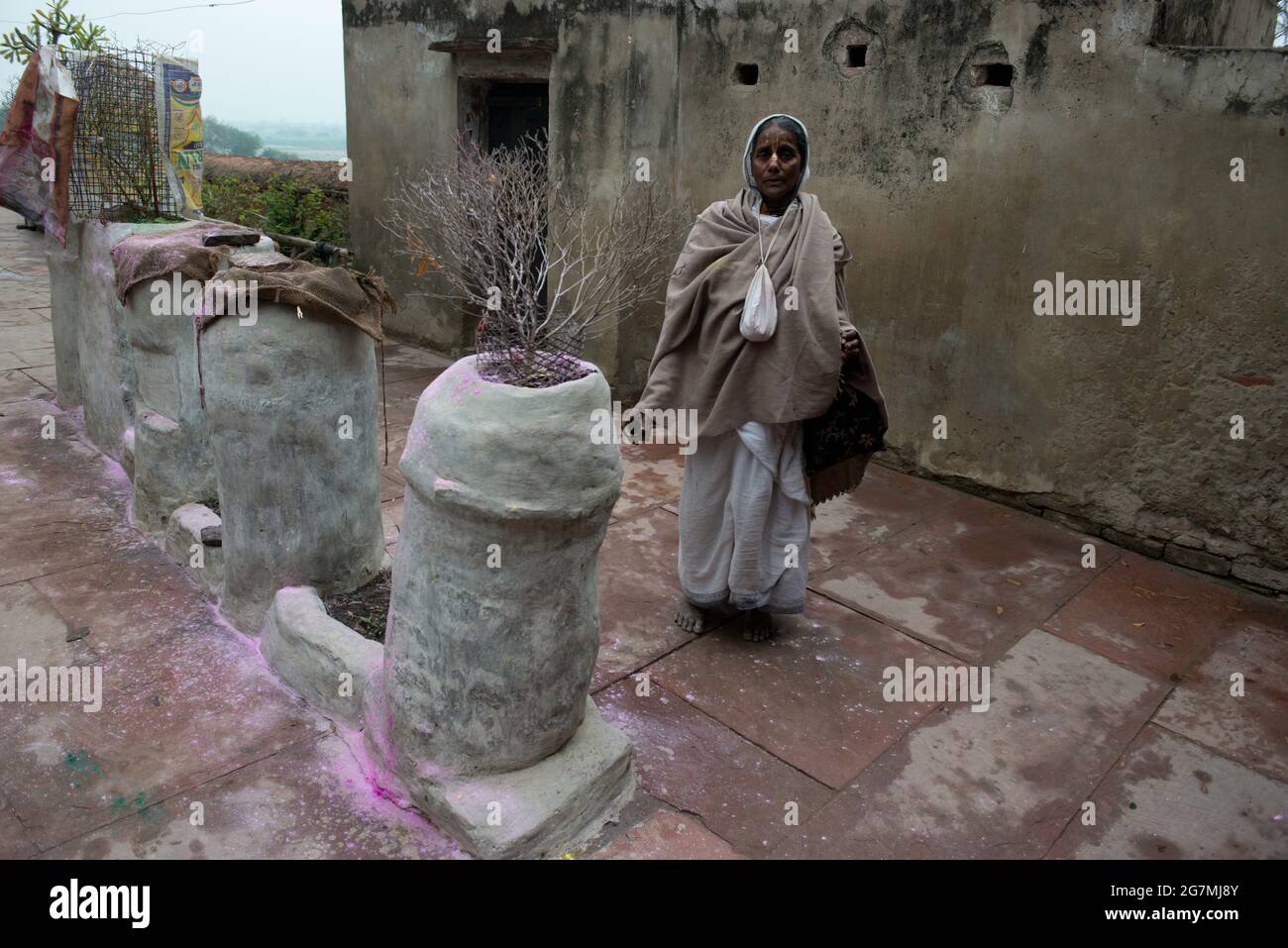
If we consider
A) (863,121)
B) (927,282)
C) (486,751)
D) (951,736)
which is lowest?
(951,736)

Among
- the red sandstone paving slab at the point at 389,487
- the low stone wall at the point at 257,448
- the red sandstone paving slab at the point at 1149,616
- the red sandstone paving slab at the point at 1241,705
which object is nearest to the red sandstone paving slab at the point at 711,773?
the low stone wall at the point at 257,448

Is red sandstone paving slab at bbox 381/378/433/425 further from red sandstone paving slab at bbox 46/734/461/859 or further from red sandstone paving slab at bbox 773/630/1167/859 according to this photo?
red sandstone paving slab at bbox 773/630/1167/859

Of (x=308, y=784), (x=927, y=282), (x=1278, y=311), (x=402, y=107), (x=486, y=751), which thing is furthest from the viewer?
(x=402, y=107)

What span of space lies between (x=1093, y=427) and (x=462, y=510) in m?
3.89

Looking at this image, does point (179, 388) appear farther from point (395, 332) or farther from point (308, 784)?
point (395, 332)

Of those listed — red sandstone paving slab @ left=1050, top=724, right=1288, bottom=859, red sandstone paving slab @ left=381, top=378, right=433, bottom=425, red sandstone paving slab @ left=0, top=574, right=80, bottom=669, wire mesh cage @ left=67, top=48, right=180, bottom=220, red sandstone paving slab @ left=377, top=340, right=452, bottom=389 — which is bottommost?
red sandstone paving slab @ left=1050, top=724, right=1288, bottom=859

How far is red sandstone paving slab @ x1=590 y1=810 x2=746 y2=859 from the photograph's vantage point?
283 cm

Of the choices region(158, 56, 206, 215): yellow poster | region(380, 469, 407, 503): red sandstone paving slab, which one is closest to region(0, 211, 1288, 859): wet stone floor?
region(380, 469, 407, 503): red sandstone paving slab

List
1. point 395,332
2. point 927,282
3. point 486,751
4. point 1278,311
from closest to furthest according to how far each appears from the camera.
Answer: point 486,751
point 1278,311
point 927,282
point 395,332

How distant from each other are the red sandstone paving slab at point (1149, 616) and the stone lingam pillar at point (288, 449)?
122 inches

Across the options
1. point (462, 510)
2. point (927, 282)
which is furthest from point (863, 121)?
point (462, 510)

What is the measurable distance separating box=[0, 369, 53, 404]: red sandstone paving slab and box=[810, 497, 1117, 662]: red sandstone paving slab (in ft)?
18.8

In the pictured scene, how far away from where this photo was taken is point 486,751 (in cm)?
279

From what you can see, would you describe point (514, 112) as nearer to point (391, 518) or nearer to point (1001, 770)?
point (391, 518)
